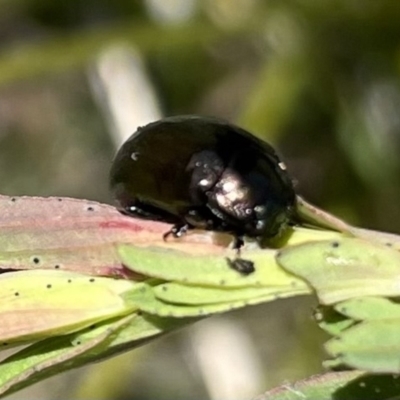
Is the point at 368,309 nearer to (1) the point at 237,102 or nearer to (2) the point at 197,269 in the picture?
(2) the point at 197,269

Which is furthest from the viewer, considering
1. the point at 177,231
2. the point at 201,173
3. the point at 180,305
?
the point at 201,173

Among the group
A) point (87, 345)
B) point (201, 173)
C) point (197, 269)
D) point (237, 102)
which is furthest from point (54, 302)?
point (237, 102)

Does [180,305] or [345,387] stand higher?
[180,305]

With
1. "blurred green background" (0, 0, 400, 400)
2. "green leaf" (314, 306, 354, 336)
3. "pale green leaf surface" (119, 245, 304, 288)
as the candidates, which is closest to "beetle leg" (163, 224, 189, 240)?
"pale green leaf surface" (119, 245, 304, 288)

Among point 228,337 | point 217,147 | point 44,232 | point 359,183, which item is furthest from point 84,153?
point 44,232

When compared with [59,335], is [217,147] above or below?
above

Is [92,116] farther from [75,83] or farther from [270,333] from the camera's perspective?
[270,333]

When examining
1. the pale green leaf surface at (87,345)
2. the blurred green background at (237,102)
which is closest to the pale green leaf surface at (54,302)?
the pale green leaf surface at (87,345)
